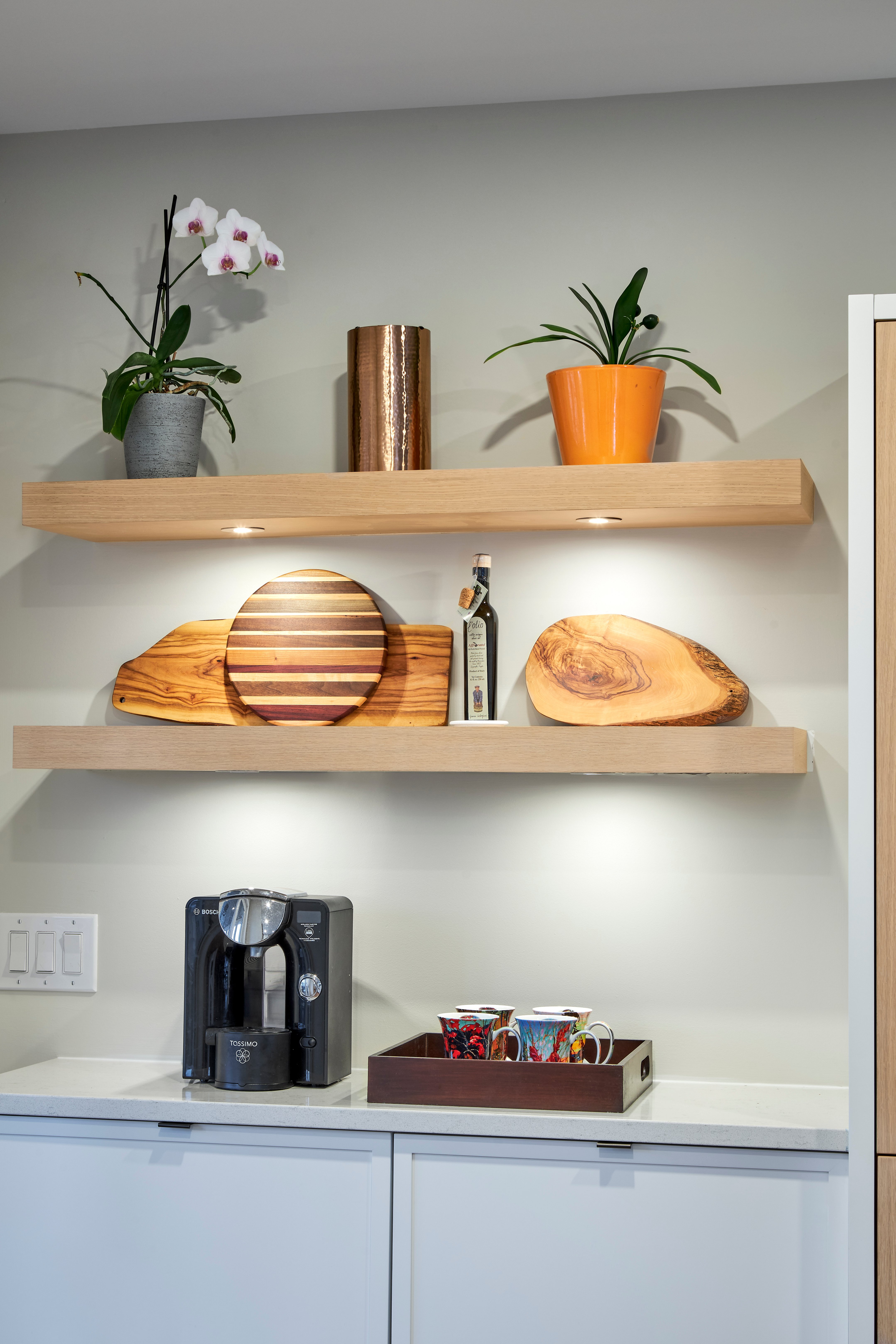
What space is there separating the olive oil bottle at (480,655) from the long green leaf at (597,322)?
41 cm

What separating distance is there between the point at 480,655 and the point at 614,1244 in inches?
36.9

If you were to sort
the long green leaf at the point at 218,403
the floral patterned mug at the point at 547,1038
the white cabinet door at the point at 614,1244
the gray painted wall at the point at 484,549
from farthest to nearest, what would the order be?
the long green leaf at the point at 218,403
the gray painted wall at the point at 484,549
the floral patterned mug at the point at 547,1038
the white cabinet door at the point at 614,1244

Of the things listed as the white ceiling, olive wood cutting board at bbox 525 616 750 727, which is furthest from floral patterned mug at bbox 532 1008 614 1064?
the white ceiling

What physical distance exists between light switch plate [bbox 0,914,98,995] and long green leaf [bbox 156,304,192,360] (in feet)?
3.41

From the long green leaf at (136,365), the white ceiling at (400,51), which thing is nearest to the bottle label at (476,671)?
the long green leaf at (136,365)

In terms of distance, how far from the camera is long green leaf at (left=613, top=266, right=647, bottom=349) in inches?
83.5

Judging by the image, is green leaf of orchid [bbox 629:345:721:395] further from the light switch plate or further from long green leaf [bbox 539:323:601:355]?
the light switch plate

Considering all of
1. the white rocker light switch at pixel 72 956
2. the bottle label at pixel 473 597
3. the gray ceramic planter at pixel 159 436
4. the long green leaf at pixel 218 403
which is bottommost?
the white rocker light switch at pixel 72 956

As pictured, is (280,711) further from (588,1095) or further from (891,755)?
(891,755)

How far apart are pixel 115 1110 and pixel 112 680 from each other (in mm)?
808

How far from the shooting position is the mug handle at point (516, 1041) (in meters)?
1.99

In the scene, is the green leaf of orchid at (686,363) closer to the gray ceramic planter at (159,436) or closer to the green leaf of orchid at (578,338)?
the green leaf of orchid at (578,338)

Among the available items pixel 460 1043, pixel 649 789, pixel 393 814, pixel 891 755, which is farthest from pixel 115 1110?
pixel 891 755

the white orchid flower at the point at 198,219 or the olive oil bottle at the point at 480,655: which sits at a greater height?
the white orchid flower at the point at 198,219
